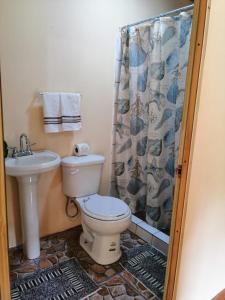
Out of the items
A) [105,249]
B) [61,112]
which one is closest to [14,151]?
[61,112]

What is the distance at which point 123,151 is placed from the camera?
8.38 ft

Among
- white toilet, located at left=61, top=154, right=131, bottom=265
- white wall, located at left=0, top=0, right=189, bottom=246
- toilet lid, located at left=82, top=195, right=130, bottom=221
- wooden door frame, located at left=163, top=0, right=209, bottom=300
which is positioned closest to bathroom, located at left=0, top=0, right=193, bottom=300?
white wall, located at left=0, top=0, right=189, bottom=246

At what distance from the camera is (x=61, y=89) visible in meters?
2.09

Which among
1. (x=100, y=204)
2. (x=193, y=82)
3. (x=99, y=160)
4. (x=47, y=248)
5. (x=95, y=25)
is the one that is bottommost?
(x=47, y=248)

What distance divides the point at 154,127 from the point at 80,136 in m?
0.69

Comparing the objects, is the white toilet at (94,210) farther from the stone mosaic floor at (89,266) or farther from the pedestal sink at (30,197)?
the pedestal sink at (30,197)

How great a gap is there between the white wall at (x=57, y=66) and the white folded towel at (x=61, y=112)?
0.10 metres

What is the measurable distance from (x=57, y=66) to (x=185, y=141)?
134 centimetres

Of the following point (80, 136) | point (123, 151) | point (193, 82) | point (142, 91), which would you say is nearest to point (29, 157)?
point (80, 136)

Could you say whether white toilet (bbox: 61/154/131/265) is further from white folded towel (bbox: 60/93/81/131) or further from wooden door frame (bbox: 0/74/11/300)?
wooden door frame (bbox: 0/74/11/300)

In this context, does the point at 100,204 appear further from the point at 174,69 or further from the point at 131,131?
the point at 174,69

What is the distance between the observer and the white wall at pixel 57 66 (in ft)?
6.02

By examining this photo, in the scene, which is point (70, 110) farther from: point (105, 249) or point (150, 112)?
point (105, 249)

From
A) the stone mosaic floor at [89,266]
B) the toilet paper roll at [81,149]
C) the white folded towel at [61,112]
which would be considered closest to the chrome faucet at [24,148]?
the white folded towel at [61,112]
